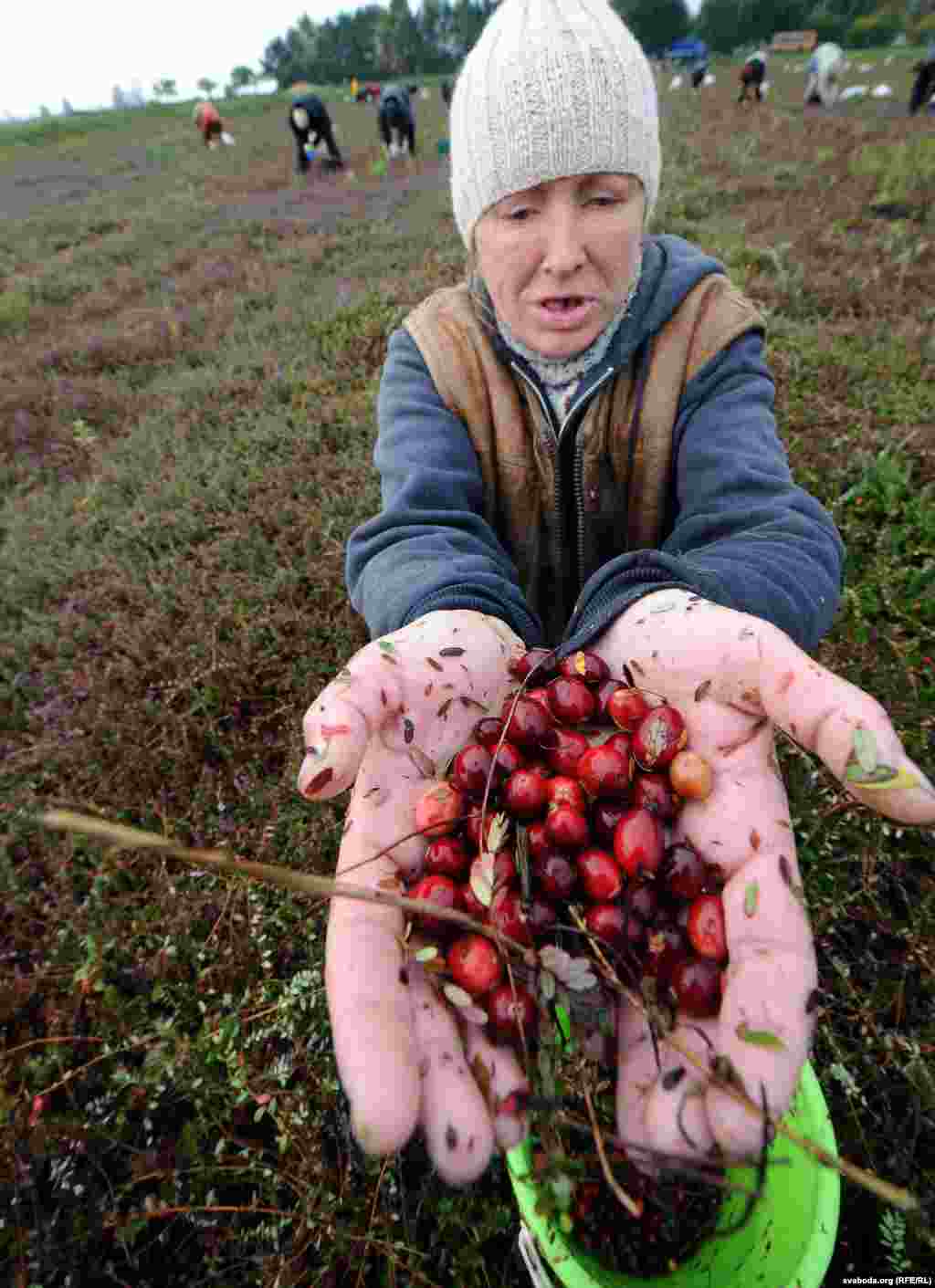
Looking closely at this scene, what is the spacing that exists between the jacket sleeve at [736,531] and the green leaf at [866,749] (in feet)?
2.16

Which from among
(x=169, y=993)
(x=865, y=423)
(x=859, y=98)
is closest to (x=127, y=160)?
(x=859, y=98)

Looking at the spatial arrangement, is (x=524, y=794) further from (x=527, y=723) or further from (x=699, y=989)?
(x=699, y=989)

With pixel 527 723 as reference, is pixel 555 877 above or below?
below

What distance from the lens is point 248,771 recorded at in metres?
3.31

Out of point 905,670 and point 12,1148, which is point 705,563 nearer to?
point 905,670

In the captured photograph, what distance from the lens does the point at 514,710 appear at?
1.90 meters

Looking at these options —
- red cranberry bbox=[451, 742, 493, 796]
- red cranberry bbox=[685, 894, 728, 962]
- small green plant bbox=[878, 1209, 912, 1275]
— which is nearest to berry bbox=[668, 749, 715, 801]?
red cranberry bbox=[685, 894, 728, 962]

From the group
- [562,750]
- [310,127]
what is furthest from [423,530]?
[310,127]

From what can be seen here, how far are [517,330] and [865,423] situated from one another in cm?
334

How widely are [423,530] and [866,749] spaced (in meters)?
1.40

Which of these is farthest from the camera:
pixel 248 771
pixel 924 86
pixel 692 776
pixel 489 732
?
pixel 924 86

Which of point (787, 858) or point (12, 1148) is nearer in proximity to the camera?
point (787, 858)

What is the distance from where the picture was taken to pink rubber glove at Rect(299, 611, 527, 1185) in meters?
1.35

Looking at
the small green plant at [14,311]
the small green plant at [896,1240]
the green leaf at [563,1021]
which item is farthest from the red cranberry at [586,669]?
the small green plant at [14,311]
